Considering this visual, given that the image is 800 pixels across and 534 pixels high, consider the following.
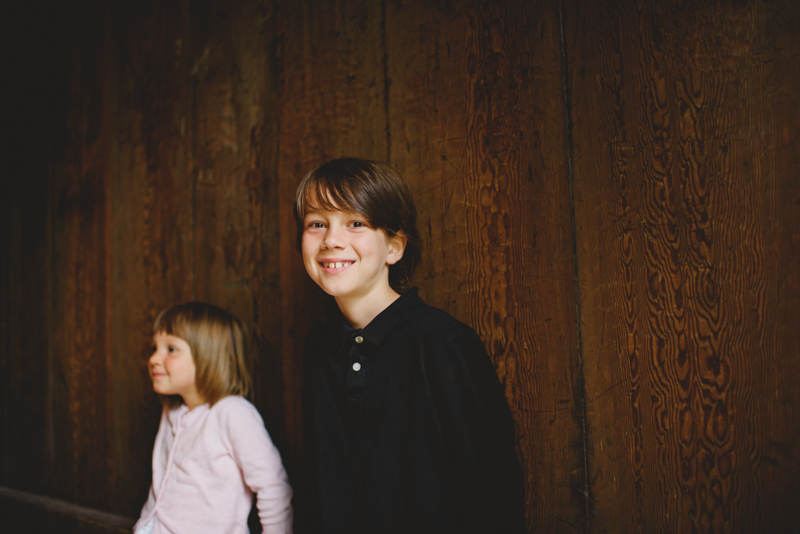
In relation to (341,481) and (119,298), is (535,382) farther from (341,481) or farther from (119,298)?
(119,298)

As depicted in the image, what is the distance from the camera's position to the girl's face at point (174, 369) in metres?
1.20

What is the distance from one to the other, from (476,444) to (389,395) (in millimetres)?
205

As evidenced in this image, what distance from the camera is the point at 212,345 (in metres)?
1.24

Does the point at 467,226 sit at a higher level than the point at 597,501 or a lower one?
higher

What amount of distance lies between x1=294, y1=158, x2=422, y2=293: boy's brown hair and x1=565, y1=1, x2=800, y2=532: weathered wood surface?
1.46 feet

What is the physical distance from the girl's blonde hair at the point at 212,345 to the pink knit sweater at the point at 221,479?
5 centimetres

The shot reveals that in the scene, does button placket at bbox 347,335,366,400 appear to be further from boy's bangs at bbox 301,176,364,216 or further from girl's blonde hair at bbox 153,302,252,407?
girl's blonde hair at bbox 153,302,252,407

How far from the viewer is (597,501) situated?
3.37 feet

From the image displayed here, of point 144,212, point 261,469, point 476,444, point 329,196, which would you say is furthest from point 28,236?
point 476,444

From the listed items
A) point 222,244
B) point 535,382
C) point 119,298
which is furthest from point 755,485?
point 119,298

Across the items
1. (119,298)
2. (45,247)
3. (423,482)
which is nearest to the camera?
(423,482)

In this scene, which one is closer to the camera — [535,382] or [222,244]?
[535,382]

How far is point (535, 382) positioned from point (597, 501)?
31 centimetres

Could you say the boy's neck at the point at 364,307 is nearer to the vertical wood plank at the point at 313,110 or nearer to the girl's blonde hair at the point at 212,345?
the vertical wood plank at the point at 313,110
